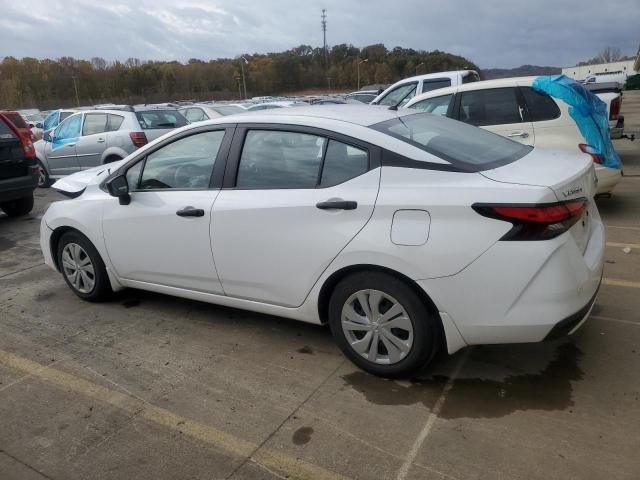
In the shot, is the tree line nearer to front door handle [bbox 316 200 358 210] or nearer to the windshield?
the windshield

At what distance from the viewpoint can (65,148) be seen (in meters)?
10.9

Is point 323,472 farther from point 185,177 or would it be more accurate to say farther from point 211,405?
point 185,177

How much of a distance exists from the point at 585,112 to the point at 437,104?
198cm

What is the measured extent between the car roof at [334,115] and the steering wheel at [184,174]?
16.9 inches

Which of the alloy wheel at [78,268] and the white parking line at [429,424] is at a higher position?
the alloy wheel at [78,268]

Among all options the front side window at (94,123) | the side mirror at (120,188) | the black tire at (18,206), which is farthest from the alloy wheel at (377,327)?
the front side window at (94,123)

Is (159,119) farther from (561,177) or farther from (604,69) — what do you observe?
(604,69)

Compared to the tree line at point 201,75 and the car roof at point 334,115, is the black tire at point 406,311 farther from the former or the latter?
the tree line at point 201,75

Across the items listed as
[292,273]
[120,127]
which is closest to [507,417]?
[292,273]

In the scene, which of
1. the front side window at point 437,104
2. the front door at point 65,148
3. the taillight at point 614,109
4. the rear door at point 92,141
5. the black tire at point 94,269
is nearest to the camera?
the black tire at point 94,269

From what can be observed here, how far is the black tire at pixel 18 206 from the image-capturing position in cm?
858

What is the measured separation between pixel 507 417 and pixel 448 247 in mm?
939

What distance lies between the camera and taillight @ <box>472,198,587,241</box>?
257cm

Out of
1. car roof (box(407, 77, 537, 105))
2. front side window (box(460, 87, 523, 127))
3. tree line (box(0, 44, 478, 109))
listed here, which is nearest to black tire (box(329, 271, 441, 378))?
front side window (box(460, 87, 523, 127))
